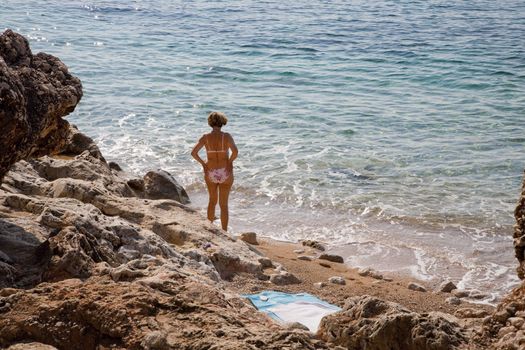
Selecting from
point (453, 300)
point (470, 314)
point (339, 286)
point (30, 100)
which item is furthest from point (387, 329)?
point (453, 300)

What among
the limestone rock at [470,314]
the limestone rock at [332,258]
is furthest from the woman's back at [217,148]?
the limestone rock at [470,314]

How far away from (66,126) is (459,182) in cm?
865

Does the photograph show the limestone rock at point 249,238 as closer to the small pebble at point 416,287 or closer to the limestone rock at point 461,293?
the small pebble at point 416,287

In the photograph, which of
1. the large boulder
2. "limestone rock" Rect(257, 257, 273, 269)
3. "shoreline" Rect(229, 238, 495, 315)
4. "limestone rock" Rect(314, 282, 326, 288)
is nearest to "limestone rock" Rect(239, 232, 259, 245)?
"shoreline" Rect(229, 238, 495, 315)

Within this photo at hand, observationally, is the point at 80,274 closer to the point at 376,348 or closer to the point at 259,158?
the point at 376,348

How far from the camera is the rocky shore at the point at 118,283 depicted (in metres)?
3.51

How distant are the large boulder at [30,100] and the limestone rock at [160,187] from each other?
4552 mm

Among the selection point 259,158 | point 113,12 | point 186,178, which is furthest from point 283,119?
point 113,12

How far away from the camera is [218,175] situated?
1024 cm

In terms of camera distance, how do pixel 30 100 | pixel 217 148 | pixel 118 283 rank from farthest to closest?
pixel 217 148
pixel 30 100
pixel 118 283

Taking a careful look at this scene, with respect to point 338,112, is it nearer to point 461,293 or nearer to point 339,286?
point 461,293

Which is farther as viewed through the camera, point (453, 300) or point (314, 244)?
point (314, 244)

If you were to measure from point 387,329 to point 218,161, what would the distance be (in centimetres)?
617

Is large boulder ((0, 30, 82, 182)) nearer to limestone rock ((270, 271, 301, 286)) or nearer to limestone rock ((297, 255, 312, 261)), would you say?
limestone rock ((270, 271, 301, 286))
